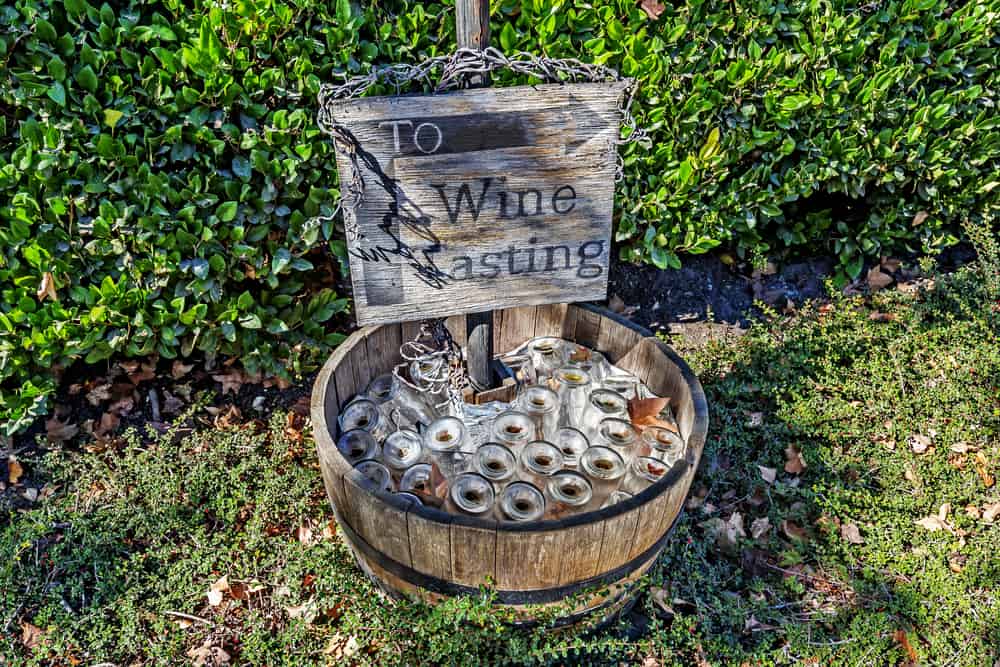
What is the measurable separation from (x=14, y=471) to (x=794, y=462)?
367 centimetres

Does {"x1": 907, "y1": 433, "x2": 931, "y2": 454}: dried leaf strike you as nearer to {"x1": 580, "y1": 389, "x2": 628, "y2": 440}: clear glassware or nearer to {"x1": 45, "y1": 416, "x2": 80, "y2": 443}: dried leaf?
{"x1": 580, "y1": 389, "x2": 628, "y2": 440}: clear glassware

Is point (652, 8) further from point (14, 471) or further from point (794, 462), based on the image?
point (14, 471)

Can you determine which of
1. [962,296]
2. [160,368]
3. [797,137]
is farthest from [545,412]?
[962,296]

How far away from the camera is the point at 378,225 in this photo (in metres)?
1.99

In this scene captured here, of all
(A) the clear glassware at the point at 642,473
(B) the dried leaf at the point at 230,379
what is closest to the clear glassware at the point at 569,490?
(A) the clear glassware at the point at 642,473

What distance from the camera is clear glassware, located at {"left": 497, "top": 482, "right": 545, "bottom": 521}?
2154 mm

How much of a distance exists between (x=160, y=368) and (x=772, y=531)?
3089 mm

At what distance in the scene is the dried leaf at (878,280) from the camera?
4445mm

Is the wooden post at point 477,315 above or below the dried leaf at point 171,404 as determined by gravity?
above

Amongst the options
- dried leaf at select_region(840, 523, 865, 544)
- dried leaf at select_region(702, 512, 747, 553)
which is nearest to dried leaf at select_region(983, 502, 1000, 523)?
dried leaf at select_region(840, 523, 865, 544)

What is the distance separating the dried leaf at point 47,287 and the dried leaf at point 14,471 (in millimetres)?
847

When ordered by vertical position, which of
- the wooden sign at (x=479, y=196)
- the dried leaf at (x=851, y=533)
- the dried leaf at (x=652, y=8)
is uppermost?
the dried leaf at (x=652, y=8)

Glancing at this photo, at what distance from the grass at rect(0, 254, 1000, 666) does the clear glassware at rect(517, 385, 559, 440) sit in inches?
25.9

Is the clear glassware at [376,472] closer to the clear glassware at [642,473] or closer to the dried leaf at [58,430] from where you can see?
the clear glassware at [642,473]
